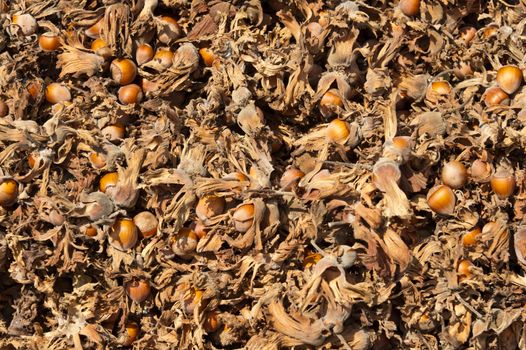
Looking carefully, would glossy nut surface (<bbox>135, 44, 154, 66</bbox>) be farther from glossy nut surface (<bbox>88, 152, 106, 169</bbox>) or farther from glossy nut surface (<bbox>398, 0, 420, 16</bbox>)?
glossy nut surface (<bbox>398, 0, 420, 16</bbox>)

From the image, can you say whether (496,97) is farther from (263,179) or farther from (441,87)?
(263,179)

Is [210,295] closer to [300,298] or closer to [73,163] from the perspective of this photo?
[300,298]

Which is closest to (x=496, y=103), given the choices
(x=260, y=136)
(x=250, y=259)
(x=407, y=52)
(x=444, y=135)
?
(x=444, y=135)

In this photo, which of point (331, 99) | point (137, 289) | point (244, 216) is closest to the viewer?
point (244, 216)

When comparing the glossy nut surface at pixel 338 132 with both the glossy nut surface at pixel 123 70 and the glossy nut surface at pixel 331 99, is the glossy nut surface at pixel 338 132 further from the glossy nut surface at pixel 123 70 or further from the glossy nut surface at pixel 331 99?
the glossy nut surface at pixel 123 70

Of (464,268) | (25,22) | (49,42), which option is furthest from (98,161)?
(464,268)
